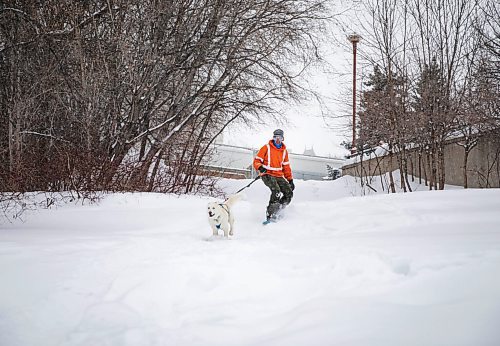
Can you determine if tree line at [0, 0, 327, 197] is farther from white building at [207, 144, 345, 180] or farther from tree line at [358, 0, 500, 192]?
white building at [207, 144, 345, 180]

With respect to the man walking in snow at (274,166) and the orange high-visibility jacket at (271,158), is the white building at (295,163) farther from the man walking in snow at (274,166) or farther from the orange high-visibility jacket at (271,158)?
the orange high-visibility jacket at (271,158)

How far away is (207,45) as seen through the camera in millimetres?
11336

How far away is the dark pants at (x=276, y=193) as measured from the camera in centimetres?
766

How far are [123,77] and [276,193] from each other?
5.26m

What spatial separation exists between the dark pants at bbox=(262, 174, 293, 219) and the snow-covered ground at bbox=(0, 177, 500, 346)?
2466mm

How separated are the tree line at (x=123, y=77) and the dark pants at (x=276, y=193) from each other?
153 inches

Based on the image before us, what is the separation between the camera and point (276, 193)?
770 cm

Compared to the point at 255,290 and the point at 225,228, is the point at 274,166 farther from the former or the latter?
the point at 255,290

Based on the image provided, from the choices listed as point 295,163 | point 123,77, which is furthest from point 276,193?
point 295,163

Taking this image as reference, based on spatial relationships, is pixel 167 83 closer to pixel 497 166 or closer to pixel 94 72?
pixel 94 72

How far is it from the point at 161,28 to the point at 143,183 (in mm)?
4244

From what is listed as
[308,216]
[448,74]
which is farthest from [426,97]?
[308,216]

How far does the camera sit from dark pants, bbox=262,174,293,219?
7.66 m

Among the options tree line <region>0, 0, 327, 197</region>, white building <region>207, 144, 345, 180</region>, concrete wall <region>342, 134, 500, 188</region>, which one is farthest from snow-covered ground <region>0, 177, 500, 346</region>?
white building <region>207, 144, 345, 180</region>
